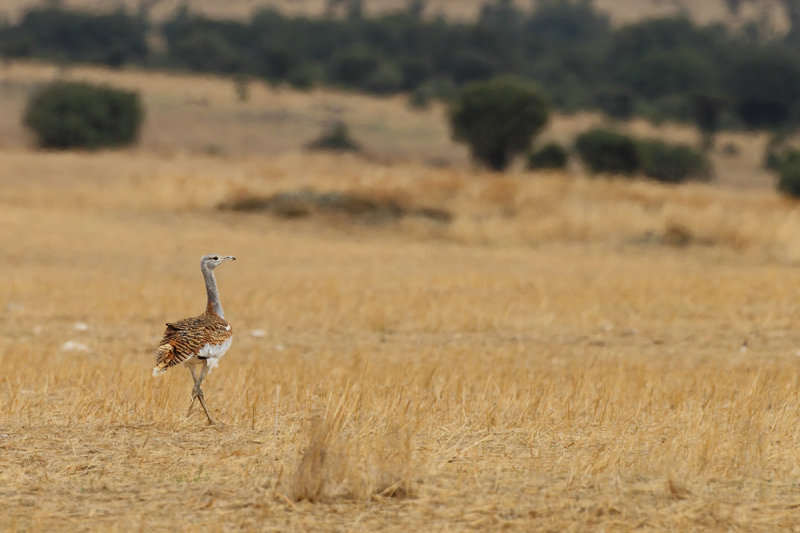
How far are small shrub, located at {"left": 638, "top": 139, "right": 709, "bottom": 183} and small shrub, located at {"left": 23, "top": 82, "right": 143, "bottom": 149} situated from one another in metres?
22.8

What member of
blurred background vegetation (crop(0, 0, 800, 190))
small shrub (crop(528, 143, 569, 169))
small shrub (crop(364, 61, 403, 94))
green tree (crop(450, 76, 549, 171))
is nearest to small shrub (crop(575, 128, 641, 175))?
small shrub (crop(528, 143, 569, 169))

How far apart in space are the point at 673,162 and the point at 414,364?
4532cm

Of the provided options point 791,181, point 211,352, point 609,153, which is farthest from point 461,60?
point 211,352

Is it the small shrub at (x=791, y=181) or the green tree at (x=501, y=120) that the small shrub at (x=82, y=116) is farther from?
the small shrub at (x=791, y=181)

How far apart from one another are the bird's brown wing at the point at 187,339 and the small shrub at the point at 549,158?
1566 inches

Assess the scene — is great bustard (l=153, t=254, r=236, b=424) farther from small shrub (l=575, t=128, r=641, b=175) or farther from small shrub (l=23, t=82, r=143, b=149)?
small shrub (l=23, t=82, r=143, b=149)

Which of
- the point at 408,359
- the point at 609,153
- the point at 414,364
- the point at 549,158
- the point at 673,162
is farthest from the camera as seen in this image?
the point at 673,162

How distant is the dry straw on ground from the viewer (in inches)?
245

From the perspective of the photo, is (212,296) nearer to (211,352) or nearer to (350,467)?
(211,352)

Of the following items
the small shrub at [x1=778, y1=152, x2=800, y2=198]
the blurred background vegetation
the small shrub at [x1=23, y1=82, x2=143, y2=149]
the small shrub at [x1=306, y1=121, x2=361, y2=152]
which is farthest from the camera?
the blurred background vegetation

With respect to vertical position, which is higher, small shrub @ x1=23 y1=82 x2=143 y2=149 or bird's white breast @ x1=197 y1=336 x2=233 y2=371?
small shrub @ x1=23 y1=82 x2=143 y2=149

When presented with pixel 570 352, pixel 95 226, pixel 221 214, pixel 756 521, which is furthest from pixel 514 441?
pixel 221 214

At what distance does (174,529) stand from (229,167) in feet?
114

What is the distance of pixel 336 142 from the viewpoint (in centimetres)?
6025
